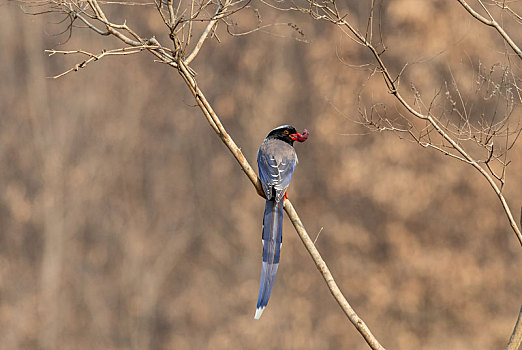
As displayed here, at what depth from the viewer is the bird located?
11.2 ft

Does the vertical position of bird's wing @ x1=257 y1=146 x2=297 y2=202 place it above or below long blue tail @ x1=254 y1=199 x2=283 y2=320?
above

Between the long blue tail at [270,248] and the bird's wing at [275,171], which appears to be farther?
the bird's wing at [275,171]

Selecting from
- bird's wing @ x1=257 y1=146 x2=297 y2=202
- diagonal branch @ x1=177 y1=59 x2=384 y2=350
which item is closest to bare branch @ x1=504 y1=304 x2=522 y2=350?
diagonal branch @ x1=177 y1=59 x2=384 y2=350

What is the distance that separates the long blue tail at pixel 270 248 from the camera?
3404 millimetres

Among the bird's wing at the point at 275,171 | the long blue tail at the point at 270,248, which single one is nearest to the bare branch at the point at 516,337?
the long blue tail at the point at 270,248

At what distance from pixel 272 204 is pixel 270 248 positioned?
0.20 meters

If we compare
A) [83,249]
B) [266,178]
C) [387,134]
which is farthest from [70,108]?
[266,178]

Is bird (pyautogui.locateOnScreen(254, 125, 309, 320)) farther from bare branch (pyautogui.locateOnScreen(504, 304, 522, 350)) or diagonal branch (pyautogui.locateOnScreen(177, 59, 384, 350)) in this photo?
bare branch (pyautogui.locateOnScreen(504, 304, 522, 350))

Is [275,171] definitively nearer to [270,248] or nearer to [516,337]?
[270,248]

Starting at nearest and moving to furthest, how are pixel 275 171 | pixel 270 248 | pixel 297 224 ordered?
pixel 297 224 → pixel 270 248 → pixel 275 171

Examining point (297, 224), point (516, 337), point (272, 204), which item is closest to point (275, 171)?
point (272, 204)

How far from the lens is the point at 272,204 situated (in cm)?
353

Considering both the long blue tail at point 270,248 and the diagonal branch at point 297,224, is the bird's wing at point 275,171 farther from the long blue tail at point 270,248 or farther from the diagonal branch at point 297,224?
the diagonal branch at point 297,224

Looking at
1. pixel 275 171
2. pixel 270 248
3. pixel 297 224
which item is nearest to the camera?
pixel 297 224
